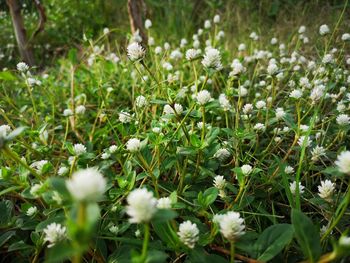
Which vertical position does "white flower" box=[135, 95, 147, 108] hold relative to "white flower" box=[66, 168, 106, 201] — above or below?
below

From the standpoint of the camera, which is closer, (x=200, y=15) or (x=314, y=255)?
(x=314, y=255)

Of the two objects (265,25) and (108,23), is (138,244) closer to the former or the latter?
(265,25)

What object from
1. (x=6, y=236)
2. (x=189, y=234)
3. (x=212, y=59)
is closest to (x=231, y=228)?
(x=189, y=234)

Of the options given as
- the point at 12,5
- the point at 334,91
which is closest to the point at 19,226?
the point at 334,91

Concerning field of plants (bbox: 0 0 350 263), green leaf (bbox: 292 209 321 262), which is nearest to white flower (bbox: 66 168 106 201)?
field of plants (bbox: 0 0 350 263)

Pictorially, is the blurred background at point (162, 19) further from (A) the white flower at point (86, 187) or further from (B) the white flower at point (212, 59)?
(A) the white flower at point (86, 187)

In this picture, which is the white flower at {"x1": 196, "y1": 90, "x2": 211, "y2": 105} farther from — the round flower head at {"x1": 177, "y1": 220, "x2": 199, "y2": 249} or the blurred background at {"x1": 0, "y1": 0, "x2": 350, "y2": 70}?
the blurred background at {"x1": 0, "y1": 0, "x2": 350, "y2": 70}

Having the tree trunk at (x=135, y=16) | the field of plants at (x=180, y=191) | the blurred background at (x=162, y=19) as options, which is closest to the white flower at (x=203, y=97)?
the field of plants at (x=180, y=191)
